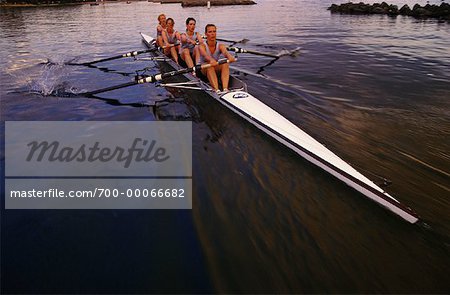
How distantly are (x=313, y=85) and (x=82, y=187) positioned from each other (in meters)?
9.49

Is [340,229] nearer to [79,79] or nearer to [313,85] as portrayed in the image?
[313,85]

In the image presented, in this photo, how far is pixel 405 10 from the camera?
35.9 meters

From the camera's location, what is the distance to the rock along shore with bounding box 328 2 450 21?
107ft

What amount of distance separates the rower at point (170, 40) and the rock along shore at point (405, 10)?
107ft

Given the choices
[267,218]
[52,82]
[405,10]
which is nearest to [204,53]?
[267,218]

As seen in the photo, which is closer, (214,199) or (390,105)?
(214,199)

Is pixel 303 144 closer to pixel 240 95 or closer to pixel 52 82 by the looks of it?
pixel 240 95

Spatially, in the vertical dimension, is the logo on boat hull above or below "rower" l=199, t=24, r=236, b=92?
below

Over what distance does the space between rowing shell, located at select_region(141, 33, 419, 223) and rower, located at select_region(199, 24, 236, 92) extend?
1.06 ft

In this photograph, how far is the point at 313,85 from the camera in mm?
11711

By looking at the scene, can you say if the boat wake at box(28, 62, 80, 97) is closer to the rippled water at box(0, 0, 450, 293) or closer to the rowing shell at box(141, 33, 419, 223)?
the rippled water at box(0, 0, 450, 293)

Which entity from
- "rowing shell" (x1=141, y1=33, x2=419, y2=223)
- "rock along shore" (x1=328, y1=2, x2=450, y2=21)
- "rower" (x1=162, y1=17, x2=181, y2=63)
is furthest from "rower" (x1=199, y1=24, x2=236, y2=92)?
"rock along shore" (x1=328, y1=2, x2=450, y2=21)

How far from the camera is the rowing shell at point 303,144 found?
480 cm

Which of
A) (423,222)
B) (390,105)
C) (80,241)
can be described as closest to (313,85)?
(390,105)
